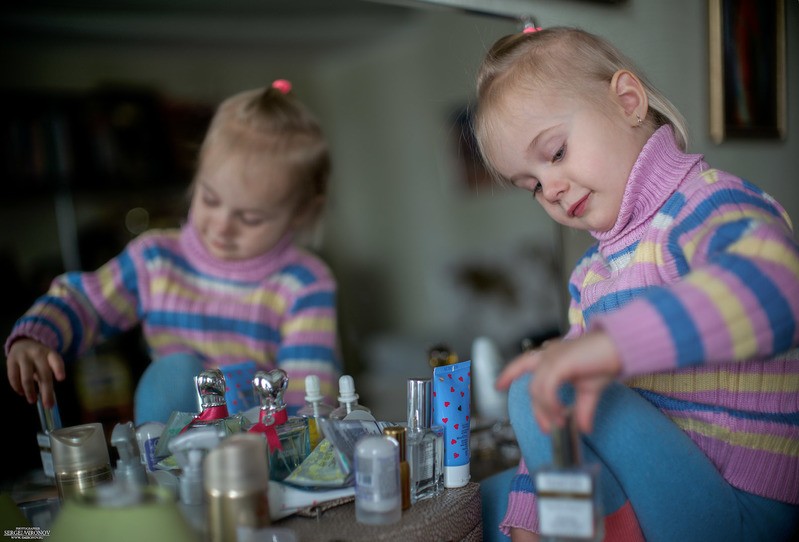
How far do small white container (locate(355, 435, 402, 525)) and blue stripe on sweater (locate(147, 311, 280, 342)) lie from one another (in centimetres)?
59

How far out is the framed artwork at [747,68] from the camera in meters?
1.66

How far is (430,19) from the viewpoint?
137 cm

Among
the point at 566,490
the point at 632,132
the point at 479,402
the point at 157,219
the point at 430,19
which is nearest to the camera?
the point at 566,490

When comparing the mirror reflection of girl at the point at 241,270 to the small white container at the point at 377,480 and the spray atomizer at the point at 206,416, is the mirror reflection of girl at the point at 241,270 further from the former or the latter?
the small white container at the point at 377,480

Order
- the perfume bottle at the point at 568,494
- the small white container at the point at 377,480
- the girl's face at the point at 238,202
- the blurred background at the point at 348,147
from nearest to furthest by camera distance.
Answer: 1. the perfume bottle at the point at 568,494
2. the small white container at the point at 377,480
3. the blurred background at the point at 348,147
4. the girl's face at the point at 238,202

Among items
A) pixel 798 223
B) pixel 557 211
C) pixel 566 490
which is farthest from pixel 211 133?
pixel 798 223

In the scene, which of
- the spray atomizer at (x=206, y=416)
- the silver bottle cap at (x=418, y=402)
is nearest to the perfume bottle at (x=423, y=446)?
the silver bottle cap at (x=418, y=402)

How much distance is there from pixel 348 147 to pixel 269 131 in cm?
17

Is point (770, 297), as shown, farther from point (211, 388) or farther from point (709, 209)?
point (211, 388)

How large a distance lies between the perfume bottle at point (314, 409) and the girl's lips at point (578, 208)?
1.34 ft

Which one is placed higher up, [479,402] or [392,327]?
[392,327]

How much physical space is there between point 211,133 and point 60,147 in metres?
0.25

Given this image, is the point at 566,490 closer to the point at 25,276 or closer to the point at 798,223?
the point at 25,276

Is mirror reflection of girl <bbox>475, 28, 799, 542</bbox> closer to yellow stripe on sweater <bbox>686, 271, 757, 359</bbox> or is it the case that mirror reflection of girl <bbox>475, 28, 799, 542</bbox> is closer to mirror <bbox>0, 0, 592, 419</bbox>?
yellow stripe on sweater <bbox>686, 271, 757, 359</bbox>
